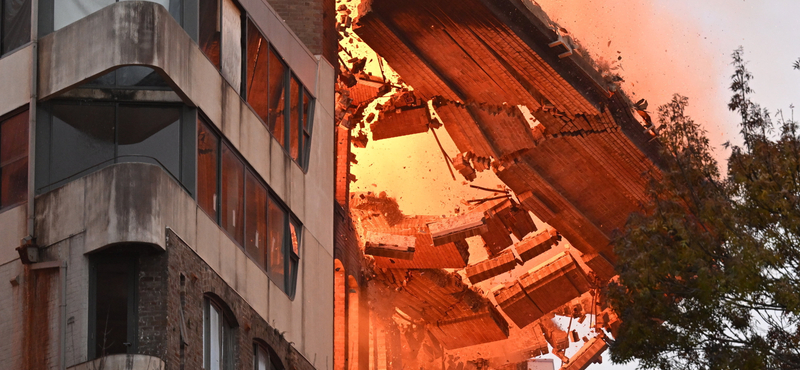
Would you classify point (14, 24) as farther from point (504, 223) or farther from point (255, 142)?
point (504, 223)

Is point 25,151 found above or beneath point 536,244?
beneath

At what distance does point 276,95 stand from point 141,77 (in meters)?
4.64

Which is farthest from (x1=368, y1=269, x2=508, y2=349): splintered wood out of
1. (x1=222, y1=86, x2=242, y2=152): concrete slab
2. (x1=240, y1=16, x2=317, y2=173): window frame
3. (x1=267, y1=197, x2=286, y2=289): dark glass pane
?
(x1=222, y1=86, x2=242, y2=152): concrete slab

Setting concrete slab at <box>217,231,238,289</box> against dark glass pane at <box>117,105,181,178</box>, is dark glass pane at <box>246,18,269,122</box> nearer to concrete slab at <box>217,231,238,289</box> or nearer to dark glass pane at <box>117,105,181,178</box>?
concrete slab at <box>217,231,238,289</box>

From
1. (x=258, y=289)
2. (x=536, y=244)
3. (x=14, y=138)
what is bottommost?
(x=258, y=289)

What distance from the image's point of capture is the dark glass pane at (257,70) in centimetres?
2017

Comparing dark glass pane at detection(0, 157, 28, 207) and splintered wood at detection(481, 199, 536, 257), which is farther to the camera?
splintered wood at detection(481, 199, 536, 257)

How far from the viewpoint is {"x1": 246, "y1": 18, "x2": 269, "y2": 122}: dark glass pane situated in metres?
20.2

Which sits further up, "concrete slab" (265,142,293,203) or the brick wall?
"concrete slab" (265,142,293,203)

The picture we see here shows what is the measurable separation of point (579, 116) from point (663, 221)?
10.7 m

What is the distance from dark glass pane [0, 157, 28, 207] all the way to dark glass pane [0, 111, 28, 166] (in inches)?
3.9

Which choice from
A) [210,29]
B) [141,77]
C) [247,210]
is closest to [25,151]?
[141,77]

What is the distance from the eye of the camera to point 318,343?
22.5m

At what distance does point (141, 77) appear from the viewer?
17016mm
